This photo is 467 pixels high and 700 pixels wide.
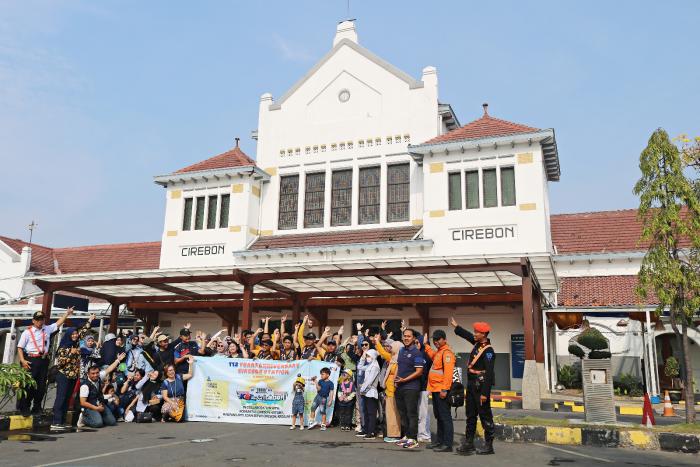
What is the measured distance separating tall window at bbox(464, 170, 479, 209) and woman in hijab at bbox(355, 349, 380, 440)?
10.1 m

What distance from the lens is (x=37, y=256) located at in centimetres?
3058

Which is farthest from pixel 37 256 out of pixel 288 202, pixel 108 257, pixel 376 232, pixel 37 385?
pixel 37 385

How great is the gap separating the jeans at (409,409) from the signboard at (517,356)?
1168 centimetres

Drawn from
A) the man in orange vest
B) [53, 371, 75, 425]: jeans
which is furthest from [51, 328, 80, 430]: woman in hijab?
the man in orange vest

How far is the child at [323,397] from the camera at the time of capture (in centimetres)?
1031

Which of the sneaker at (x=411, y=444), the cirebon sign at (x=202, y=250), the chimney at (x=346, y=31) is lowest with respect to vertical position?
the sneaker at (x=411, y=444)

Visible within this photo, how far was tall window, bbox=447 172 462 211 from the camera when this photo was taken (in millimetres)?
18641

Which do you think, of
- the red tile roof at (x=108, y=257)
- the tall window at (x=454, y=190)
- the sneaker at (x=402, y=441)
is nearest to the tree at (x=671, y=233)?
the sneaker at (x=402, y=441)

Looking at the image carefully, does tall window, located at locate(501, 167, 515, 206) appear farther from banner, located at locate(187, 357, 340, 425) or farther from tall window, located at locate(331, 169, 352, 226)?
banner, located at locate(187, 357, 340, 425)

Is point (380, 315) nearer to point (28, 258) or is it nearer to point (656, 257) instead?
point (656, 257)

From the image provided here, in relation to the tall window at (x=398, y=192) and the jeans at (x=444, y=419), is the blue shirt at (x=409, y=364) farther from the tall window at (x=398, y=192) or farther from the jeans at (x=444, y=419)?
the tall window at (x=398, y=192)

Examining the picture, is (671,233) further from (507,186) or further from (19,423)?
(19,423)

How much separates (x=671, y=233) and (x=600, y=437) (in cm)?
401

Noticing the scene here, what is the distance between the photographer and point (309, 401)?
35.1 ft
